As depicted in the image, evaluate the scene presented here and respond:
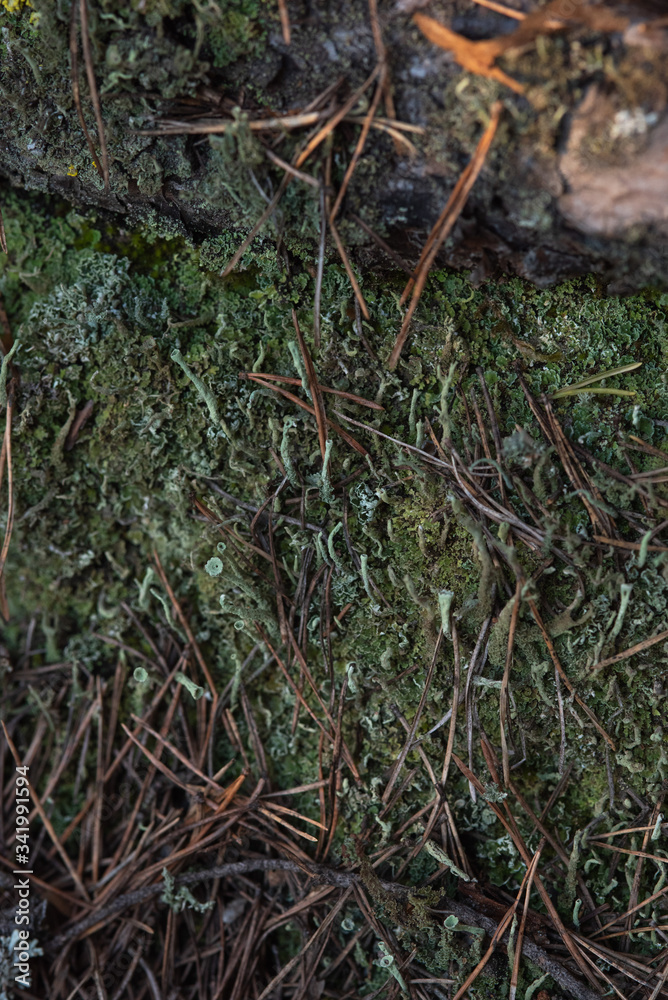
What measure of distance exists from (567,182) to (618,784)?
2030 millimetres

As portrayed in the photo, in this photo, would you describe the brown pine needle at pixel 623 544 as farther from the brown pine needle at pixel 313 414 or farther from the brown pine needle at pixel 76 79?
the brown pine needle at pixel 76 79

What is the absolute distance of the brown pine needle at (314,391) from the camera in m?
2.34

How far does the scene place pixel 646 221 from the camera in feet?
6.01

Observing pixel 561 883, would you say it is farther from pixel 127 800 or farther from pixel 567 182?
pixel 567 182

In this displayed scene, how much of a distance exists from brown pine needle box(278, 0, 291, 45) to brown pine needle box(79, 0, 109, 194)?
0.59 meters

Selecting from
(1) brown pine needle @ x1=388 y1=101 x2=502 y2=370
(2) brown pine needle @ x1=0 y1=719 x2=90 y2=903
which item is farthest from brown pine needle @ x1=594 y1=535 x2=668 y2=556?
(2) brown pine needle @ x1=0 y1=719 x2=90 y2=903

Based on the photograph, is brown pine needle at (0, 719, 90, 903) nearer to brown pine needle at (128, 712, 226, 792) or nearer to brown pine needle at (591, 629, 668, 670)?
brown pine needle at (128, 712, 226, 792)

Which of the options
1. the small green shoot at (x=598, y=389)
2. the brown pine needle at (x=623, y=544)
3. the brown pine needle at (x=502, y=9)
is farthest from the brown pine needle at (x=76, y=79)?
the brown pine needle at (x=623, y=544)

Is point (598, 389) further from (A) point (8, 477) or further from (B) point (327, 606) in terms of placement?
(A) point (8, 477)

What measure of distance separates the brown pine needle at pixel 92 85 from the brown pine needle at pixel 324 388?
81cm

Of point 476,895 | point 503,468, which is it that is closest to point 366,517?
point 503,468

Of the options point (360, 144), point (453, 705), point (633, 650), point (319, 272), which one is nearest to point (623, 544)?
point (633, 650)

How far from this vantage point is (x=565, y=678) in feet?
7.48

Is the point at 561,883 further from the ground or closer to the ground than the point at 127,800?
further from the ground
